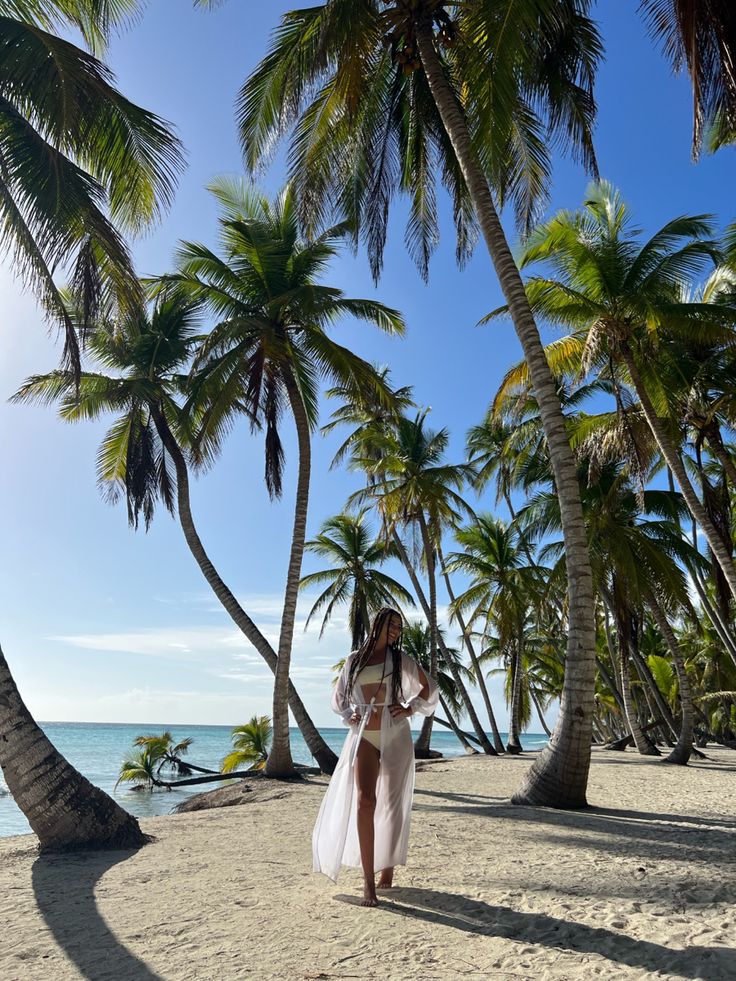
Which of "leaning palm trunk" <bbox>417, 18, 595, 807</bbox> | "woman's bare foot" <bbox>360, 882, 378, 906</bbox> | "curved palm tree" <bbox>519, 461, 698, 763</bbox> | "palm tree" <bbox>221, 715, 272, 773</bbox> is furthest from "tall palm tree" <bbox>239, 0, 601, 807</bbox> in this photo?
"palm tree" <bbox>221, 715, 272, 773</bbox>

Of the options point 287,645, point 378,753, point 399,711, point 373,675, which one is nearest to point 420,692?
point 399,711

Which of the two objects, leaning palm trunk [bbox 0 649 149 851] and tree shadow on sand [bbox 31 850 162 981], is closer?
tree shadow on sand [bbox 31 850 162 981]

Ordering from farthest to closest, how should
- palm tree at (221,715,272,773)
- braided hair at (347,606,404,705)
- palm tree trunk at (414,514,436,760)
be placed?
palm tree at (221,715,272,773) → palm tree trunk at (414,514,436,760) → braided hair at (347,606,404,705)

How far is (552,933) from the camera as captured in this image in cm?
356

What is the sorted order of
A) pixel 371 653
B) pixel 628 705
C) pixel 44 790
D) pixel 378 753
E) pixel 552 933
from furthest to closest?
pixel 628 705 → pixel 44 790 → pixel 371 653 → pixel 378 753 → pixel 552 933

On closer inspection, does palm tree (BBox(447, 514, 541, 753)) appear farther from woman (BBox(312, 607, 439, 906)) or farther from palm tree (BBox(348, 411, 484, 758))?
woman (BBox(312, 607, 439, 906))

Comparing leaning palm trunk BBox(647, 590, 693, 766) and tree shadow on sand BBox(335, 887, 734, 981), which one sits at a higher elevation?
leaning palm trunk BBox(647, 590, 693, 766)

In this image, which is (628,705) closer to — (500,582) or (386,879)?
(500,582)

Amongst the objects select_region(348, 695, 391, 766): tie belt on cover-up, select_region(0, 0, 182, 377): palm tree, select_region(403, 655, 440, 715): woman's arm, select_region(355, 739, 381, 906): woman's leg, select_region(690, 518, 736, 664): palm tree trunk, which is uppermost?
select_region(0, 0, 182, 377): palm tree

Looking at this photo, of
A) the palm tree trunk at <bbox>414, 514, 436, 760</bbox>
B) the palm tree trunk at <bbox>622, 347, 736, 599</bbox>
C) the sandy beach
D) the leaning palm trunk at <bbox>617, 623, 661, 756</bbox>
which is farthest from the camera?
the palm tree trunk at <bbox>414, 514, 436, 760</bbox>

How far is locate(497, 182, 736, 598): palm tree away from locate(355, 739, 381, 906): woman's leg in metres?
10.4

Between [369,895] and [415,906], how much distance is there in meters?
0.27

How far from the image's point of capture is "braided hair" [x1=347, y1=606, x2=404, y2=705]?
463cm

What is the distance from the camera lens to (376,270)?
12125 millimetres
